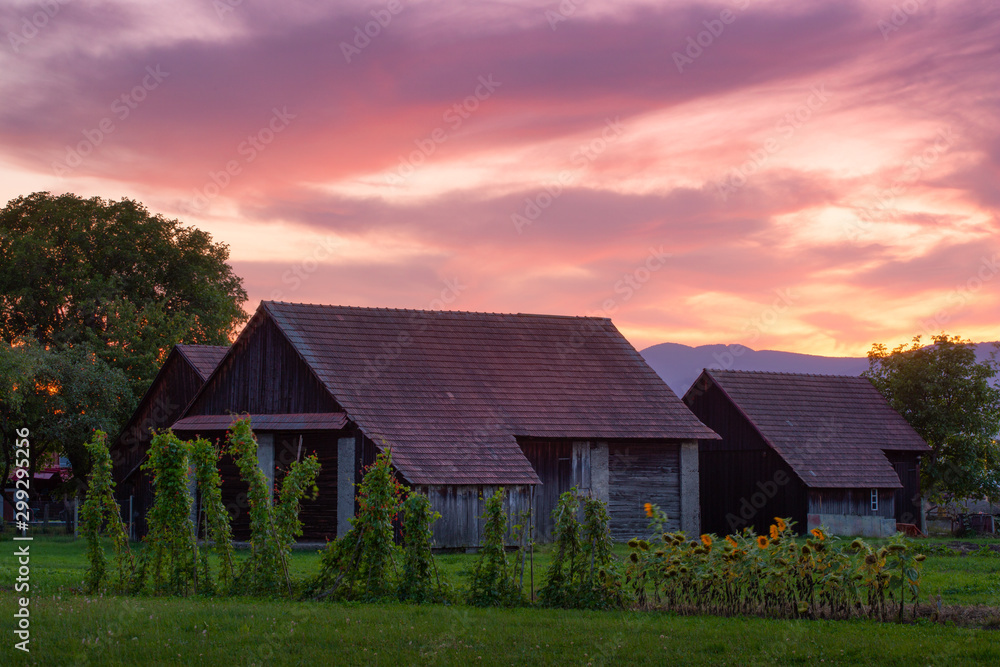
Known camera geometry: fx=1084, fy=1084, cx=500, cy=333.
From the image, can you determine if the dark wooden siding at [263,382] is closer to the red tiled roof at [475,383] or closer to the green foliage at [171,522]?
the red tiled roof at [475,383]

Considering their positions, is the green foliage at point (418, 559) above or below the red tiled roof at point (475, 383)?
below

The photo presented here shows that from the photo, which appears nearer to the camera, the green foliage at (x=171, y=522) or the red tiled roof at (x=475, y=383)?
the green foliage at (x=171, y=522)

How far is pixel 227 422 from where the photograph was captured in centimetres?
3447

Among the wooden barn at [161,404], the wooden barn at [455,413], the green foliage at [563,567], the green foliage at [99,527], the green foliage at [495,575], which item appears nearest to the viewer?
the green foliage at [563,567]

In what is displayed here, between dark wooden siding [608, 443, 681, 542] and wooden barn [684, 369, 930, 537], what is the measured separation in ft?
18.7


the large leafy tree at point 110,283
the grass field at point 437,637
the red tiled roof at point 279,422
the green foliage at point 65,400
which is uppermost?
the large leafy tree at point 110,283

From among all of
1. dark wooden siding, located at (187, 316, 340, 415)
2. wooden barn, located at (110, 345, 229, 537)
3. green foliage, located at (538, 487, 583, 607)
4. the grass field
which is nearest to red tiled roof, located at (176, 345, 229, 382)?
wooden barn, located at (110, 345, 229, 537)

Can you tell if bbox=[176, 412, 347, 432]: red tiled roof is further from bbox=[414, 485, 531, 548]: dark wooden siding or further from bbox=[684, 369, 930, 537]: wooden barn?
bbox=[684, 369, 930, 537]: wooden barn

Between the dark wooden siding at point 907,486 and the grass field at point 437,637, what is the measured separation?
1191 inches

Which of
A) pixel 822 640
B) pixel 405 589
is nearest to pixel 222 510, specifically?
pixel 405 589

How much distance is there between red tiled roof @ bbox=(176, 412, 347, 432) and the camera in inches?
1238

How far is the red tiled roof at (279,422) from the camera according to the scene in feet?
103

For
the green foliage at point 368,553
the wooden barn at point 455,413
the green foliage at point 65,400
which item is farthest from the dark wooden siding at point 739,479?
the green foliage at point 368,553

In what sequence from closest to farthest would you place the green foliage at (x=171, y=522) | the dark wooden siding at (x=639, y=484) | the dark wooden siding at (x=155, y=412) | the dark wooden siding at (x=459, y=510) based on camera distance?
the green foliage at (x=171, y=522), the dark wooden siding at (x=459, y=510), the dark wooden siding at (x=639, y=484), the dark wooden siding at (x=155, y=412)
